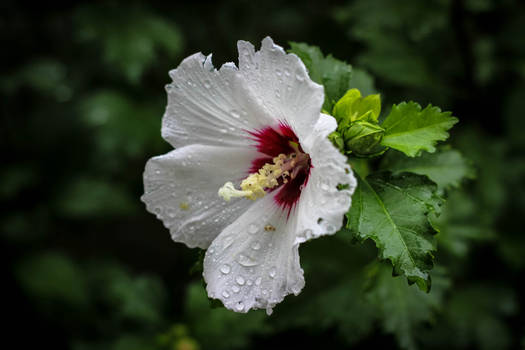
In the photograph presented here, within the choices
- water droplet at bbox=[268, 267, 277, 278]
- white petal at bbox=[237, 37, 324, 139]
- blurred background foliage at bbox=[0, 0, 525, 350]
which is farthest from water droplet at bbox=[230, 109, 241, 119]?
blurred background foliage at bbox=[0, 0, 525, 350]

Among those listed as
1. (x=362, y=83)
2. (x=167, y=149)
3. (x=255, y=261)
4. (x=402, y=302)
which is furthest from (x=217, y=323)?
(x=362, y=83)

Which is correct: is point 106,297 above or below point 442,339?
below

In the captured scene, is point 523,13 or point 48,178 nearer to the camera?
point 523,13

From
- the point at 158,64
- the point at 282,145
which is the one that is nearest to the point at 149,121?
the point at 158,64

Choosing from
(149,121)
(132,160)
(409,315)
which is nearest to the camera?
(409,315)

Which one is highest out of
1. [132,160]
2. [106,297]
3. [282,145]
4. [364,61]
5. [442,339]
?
[282,145]

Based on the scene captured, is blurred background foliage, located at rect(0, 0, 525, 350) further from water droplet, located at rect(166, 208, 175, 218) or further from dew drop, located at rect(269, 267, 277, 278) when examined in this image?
water droplet, located at rect(166, 208, 175, 218)

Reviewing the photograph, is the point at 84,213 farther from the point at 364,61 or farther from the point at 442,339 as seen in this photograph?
the point at 442,339
